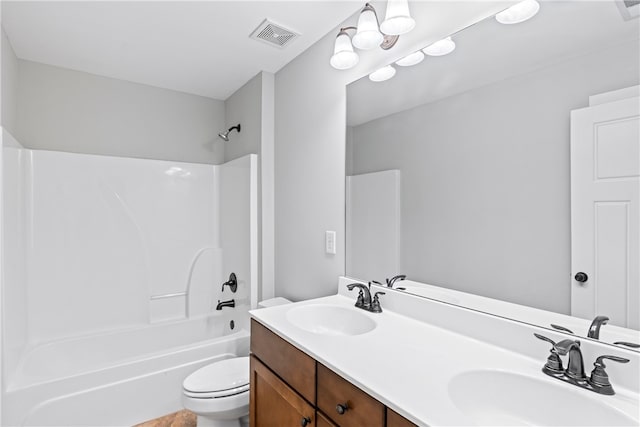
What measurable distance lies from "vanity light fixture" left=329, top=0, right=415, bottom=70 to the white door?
0.74 meters

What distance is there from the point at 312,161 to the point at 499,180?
1.15 metres

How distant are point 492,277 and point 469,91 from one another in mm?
710

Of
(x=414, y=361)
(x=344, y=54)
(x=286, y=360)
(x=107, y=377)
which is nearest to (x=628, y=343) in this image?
(x=414, y=361)

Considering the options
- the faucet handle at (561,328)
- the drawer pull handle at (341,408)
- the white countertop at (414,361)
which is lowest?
the drawer pull handle at (341,408)

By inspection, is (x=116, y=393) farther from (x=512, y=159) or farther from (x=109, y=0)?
(x=512, y=159)

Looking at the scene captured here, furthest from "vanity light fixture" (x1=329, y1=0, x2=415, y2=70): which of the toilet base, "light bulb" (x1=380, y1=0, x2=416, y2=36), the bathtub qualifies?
the toilet base

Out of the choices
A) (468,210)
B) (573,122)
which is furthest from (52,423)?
(573,122)

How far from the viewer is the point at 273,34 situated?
1971mm

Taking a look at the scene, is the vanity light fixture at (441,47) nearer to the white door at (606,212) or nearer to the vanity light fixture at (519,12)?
the vanity light fixture at (519,12)

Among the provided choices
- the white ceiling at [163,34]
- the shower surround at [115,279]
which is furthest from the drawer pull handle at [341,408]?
the white ceiling at [163,34]

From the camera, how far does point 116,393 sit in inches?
75.7

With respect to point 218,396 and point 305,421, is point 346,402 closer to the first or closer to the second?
point 305,421

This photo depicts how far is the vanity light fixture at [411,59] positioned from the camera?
147 centimetres

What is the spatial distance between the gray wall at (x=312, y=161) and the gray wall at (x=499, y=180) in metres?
0.40
